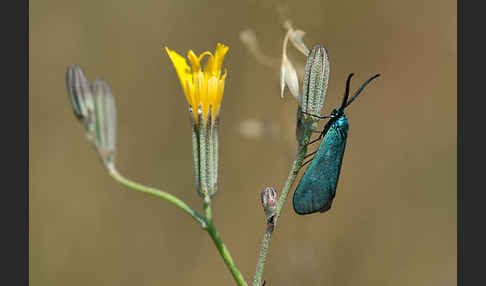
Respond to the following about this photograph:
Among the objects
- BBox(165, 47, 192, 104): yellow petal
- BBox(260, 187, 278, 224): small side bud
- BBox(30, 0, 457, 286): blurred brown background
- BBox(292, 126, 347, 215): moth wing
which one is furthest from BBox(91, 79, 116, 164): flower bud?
BBox(30, 0, 457, 286): blurred brown background

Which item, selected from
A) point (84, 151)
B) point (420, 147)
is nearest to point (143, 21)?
point (84, 151)

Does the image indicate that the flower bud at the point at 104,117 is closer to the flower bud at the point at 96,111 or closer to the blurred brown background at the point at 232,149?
the flower bud at the point at 96,111

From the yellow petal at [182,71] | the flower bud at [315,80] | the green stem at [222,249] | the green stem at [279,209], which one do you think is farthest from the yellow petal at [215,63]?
the green stem at [222,249]

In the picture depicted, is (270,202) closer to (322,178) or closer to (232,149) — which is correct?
(322,178)

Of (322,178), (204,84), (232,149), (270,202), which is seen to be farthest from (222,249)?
(232,149)

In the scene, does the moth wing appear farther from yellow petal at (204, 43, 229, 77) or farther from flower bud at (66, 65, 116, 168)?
flower bud at (66, 65, 116, 168)
